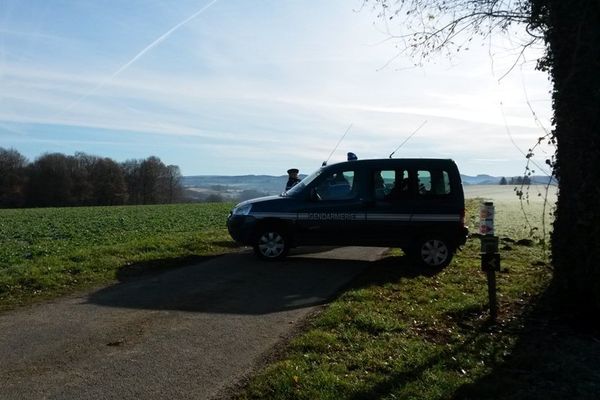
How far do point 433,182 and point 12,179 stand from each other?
7962cm

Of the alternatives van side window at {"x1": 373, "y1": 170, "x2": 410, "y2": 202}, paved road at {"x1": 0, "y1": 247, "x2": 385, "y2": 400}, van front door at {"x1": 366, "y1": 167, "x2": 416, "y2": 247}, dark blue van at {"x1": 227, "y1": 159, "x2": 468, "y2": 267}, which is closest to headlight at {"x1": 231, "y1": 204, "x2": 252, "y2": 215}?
dark blue van at {"x1": 227, "y1": 159, "x2": 468, "y2": 267}

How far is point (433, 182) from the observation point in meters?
10.9

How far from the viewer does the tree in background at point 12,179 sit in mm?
76312

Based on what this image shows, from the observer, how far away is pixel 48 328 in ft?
21.0

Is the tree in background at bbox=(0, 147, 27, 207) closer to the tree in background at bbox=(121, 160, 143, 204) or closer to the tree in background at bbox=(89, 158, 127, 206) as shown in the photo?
the tree in background at bbox=(89, 158, 127, 206)

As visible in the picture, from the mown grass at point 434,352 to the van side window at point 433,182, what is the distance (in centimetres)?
259

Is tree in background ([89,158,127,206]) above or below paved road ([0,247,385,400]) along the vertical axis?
above

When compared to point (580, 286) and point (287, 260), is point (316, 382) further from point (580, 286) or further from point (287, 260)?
point (287, 260)

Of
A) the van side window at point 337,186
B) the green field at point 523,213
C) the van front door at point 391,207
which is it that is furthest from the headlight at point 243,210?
the green field at point 523,213

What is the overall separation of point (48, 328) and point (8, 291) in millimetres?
2293

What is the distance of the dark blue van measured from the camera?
10.8 metres

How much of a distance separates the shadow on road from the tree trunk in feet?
10.8

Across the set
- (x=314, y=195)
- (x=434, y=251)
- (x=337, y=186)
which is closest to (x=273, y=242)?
(x=314, y=195)

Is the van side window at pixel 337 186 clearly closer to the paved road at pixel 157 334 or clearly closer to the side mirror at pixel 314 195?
the side mirror at pixel 314 195
